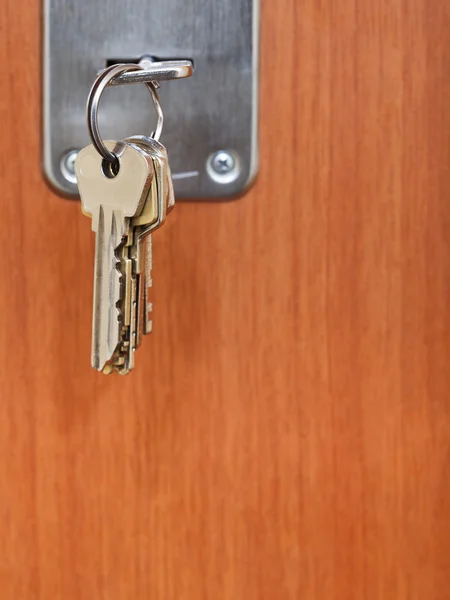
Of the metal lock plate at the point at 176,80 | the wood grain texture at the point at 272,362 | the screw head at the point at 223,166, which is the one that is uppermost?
the metal lock plate at the point at 176,80

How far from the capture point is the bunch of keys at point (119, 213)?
273 mm

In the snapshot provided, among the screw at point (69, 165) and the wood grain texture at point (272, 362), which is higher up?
the screw at point (69, 165)

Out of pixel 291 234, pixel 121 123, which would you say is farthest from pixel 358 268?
pixel 121 123

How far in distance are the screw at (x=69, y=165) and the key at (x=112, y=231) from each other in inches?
2.0

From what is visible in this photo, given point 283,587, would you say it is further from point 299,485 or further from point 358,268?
point 358,268

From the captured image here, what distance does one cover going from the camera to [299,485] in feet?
1.14

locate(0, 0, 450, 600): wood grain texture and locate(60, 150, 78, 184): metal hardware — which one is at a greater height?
locate(60, 150, 78, 184): metal hardware

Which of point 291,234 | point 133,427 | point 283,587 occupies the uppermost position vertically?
point 291,234

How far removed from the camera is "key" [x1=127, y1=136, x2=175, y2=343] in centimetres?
28

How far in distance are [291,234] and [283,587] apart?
22 centimetres

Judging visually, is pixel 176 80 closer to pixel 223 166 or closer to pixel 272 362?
pixel 223 166

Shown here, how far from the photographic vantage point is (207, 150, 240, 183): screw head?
327mm

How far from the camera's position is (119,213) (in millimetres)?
277

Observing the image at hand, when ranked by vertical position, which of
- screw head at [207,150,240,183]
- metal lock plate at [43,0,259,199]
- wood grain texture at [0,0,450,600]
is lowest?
wood grain texture at [0,0,450,600]
